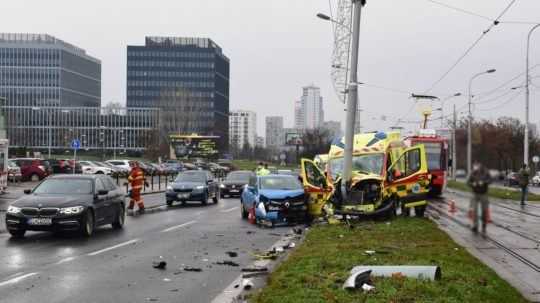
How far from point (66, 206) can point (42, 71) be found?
12675cm

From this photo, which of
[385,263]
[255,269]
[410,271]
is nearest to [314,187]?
[255,269]

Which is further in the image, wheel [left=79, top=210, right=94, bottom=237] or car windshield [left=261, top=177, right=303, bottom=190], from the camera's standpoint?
car windshield [left=261, top=177, right=303, bottom=190]

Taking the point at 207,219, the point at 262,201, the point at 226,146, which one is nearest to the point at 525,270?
the point at 262,201

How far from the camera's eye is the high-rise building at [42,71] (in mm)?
133125

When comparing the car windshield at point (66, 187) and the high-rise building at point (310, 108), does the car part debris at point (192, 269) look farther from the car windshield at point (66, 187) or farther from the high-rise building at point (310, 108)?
the high-rise building at point (310, 108)

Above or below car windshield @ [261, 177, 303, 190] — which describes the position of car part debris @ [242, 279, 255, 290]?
below

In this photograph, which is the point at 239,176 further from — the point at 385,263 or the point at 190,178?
the point at 385,263

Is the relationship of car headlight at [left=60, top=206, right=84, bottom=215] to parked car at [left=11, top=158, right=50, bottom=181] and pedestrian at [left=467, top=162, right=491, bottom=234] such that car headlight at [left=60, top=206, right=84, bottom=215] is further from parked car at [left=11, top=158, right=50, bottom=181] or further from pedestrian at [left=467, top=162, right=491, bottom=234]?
parked car at [left=11, top=158, right=50, bottom=181]

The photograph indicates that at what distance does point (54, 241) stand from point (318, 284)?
29.1ft

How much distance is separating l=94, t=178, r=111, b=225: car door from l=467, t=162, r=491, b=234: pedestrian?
15397 millimetres

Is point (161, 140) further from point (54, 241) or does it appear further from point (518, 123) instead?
point (518, 123)

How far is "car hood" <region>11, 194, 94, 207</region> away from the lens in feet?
51.0

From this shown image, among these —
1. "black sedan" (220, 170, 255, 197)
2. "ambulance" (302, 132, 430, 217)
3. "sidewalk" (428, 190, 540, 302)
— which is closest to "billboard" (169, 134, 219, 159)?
"black sedan" (220, 170, 255, 197)

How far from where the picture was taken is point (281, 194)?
68.2 ft
